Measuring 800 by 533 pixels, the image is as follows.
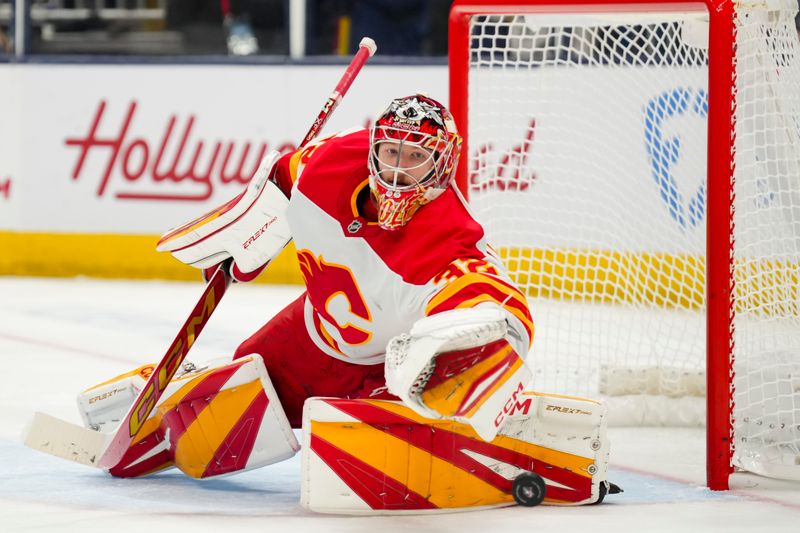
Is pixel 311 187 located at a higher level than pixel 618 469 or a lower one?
higher

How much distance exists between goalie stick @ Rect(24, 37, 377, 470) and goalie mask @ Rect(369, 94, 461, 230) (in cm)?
43

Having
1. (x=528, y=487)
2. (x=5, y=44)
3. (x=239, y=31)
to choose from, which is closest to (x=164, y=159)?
(x=239, y=31)

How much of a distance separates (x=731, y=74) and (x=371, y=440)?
1101 mm

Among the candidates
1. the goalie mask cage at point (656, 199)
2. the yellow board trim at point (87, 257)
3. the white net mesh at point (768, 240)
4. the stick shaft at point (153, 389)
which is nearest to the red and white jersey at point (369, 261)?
the stick shaft at point (153, 389)

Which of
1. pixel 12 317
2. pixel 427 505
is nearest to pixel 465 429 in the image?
pixel 427 505

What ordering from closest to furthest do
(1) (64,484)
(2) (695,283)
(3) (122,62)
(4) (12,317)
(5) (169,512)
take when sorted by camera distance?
1. (5) (169,512)
2. (1) (64,484)
3. (2) (695,283)
4. (4) (12,317)
5. (3) (122,62)

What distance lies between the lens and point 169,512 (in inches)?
106

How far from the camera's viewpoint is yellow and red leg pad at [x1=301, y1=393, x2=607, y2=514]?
2682 millimetres

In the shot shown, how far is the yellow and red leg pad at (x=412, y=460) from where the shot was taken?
2.68 m

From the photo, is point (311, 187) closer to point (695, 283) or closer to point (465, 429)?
point (465, 429)

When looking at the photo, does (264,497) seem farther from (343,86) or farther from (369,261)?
(343,86)

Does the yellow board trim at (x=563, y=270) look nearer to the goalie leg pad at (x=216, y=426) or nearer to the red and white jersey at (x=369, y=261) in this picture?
the red and white jersey at (x=369, y=261)

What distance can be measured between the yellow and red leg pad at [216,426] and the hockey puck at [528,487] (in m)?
0.47

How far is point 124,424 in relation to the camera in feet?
9.71
